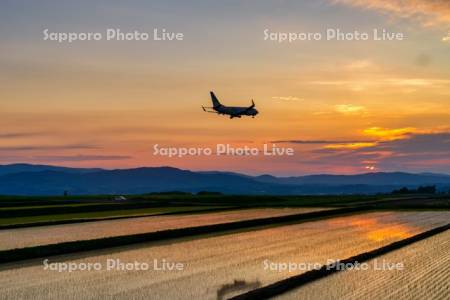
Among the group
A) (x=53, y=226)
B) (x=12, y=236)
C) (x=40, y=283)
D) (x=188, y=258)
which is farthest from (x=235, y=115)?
(x=40, y=283)

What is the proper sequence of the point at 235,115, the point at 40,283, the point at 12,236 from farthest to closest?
1. the point at 235,115
2. the point at 12,236
3. the point at 40,283

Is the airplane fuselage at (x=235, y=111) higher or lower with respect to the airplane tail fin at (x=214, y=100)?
lower

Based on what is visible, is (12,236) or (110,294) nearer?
(110,294)

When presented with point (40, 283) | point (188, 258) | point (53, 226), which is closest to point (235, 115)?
point (53, 226)

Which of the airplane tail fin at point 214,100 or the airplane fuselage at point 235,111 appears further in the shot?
the airplane tail fin at point 214,100

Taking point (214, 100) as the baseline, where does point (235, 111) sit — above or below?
below

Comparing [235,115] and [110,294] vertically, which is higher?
[235,115]

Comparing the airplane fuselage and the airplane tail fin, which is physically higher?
the airplane tail fin

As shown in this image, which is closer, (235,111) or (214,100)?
(235,111)

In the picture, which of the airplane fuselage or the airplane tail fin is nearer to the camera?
the airplane fuselage

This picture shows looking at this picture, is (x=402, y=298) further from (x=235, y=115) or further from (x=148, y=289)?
(x=235, y=115)

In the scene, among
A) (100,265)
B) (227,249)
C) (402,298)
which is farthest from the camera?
(227,249)
